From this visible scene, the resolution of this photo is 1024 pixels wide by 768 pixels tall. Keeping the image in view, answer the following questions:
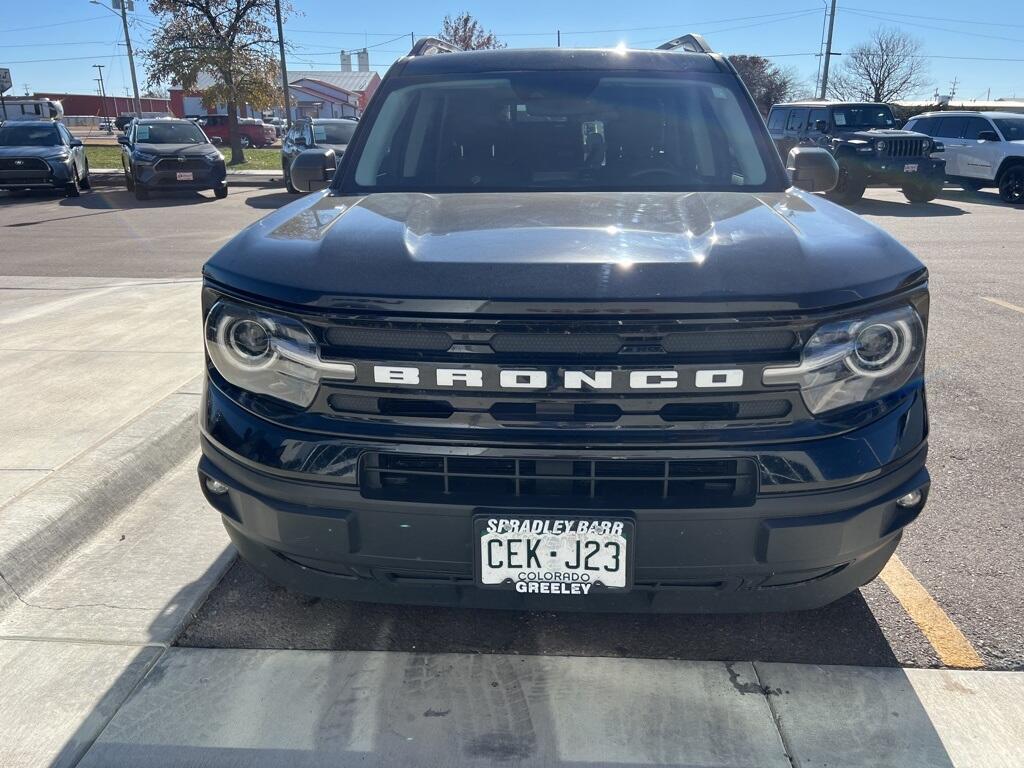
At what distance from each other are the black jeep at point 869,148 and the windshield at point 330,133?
8.32m

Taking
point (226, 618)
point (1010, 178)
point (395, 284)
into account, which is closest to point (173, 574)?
point (226, 618)

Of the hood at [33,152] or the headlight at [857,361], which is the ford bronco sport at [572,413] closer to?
the headlight at [857,361]

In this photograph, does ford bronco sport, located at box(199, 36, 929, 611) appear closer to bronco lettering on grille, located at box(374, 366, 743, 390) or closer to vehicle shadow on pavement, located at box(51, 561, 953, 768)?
bronco lettering on grille, located at box(374, 366, 743, 390)

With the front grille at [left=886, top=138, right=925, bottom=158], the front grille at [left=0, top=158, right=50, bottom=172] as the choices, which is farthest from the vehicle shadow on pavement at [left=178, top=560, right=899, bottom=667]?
the front grille at [left=0, top=158, right=50, bottom=172]

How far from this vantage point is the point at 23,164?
16.5 meters

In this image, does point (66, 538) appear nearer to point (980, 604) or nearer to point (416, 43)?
point (416, 43)

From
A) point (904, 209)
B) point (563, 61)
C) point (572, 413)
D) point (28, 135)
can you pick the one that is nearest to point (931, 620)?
point (572, 413)

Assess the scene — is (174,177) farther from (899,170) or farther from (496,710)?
(496,710)

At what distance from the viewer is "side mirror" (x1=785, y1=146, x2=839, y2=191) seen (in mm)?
3746

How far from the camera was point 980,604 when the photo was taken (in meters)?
2.85

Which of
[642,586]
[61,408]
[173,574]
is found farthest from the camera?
[61,408]

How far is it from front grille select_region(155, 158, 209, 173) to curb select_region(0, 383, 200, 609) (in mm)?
13522

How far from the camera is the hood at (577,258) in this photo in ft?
6.57

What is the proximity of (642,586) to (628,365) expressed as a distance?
0.58m
